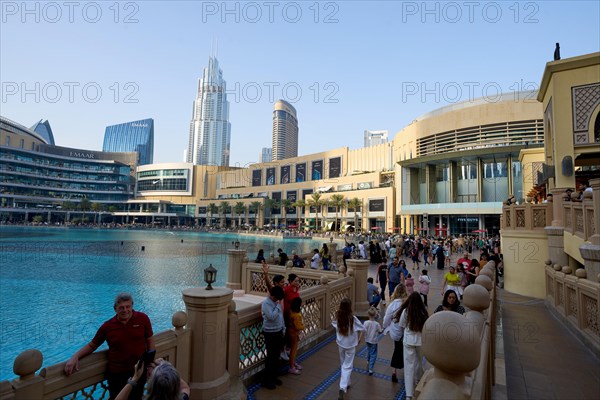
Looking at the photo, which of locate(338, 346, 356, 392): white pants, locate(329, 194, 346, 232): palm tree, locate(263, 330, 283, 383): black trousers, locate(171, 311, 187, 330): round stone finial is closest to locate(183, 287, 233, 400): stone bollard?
locate(171, 311, 187, 330): round stone finial

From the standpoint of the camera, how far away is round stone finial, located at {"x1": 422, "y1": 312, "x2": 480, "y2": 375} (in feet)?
6.98

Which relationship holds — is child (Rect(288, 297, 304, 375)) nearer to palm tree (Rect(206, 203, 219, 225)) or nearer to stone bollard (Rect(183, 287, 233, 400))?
stone bollard (Rect(183, 287, 233, 400))

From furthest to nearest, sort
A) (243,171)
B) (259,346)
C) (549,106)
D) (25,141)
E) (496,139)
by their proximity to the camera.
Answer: (243,171), (25,141), (496,139), (549,106), (259,346)

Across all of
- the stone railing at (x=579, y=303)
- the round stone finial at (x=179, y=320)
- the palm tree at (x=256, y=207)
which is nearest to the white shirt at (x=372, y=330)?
the round stone finial at (x=179, y=320)

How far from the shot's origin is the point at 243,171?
→ 355ft

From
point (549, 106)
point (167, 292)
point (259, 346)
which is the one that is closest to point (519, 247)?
point (549, 106)

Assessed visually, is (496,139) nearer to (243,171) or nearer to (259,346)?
(259,346)

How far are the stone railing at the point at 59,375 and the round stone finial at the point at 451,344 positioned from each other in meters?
2.90

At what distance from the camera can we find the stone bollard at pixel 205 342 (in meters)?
4.38

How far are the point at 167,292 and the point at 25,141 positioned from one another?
104891 millimetres

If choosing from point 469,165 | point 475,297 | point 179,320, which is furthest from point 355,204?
point 179,320

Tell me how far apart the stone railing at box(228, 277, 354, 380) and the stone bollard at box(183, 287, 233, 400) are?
1.27ft

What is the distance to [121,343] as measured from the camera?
11.2 feet

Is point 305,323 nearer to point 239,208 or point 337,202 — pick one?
point 337,202
